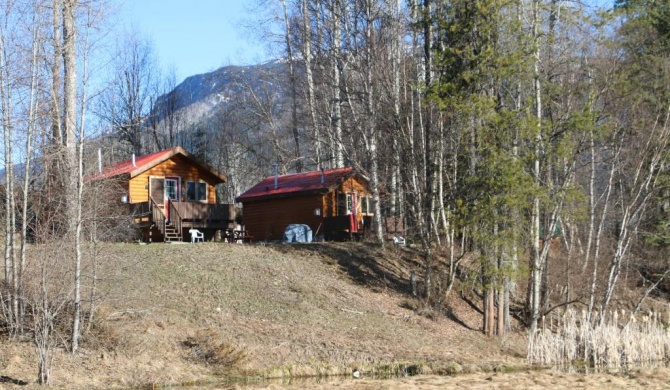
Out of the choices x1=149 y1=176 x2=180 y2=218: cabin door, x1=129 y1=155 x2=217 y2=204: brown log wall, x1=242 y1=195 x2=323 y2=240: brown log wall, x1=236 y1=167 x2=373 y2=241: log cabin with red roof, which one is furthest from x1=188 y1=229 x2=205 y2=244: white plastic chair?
x1=236 y1=167 x2=373 y2=241: log cabin with red roof

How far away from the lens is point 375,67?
25.7m

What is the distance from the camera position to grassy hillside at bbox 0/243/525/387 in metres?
16.0

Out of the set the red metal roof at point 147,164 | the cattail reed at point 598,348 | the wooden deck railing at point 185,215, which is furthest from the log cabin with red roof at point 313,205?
the cattail reed at point 598,348

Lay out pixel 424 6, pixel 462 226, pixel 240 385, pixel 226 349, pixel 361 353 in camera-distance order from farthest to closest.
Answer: pixel 424 6
pixel 462 226
pixel 361 353
pixel 226 349
pixel 240 385

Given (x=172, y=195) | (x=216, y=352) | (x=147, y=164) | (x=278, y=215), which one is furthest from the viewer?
(x=278, y=215)

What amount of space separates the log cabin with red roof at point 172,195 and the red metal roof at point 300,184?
1800 mm

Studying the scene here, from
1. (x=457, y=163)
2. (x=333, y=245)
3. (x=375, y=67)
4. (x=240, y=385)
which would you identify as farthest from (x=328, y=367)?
(x=375, y=67)

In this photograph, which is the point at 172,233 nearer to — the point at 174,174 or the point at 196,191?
the point at 174,174

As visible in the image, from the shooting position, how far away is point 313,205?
111ft

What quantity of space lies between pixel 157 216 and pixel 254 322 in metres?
11.4

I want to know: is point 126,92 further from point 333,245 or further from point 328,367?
point 328,367

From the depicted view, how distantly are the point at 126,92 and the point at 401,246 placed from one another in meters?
35.0

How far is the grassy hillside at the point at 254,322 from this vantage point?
1603cm

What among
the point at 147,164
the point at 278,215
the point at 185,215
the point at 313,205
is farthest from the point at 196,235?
the point at 313,205
